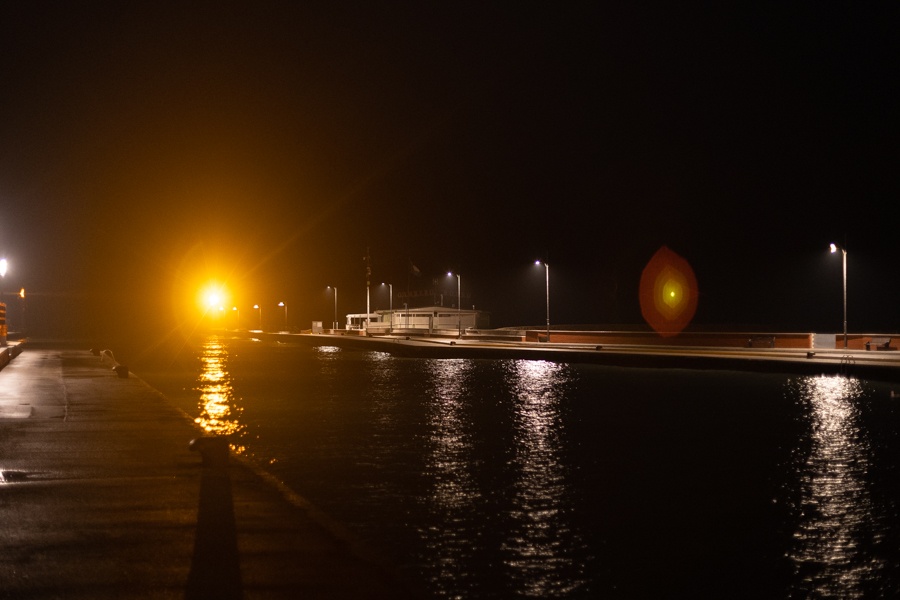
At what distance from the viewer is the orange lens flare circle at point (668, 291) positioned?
109m

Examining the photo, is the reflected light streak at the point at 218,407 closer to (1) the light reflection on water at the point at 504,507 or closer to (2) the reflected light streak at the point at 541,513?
(1) the light reflection on water at the point at 504,507

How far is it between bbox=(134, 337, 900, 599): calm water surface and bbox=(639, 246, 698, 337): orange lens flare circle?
8639 cm

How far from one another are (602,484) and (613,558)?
3376 mm

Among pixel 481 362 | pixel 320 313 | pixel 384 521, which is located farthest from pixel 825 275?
pixel 384 521

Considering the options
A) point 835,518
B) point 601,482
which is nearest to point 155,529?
point 601,482

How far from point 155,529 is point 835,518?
673 cm

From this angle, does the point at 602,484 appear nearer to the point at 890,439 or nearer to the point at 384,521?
the point at 384,521

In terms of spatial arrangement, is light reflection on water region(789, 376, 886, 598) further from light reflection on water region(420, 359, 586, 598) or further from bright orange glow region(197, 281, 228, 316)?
bright orange glow region(197, 281, 228, 316)

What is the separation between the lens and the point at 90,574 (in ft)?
21.0

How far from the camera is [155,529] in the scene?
7734 mm

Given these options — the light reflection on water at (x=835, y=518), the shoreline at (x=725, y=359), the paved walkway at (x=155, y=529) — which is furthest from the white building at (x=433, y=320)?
the paved walkway at (x=155, y=529)

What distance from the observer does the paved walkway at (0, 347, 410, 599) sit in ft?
20.3

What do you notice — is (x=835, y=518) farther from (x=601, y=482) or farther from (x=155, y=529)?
(x=155, y=529)

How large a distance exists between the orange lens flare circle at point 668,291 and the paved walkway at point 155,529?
96.6 m
